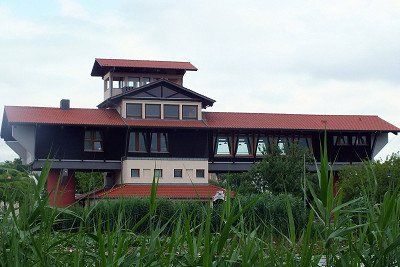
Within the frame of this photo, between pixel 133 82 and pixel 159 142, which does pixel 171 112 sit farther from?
pixel 133 82

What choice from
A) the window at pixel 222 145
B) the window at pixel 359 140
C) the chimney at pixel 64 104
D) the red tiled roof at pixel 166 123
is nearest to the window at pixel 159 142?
the red tiled roof at pixel 166 123

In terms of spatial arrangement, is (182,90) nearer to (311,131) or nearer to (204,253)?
(311,131)

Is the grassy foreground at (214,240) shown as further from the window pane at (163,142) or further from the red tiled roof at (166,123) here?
the window pane at (163,142)

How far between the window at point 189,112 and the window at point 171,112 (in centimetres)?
45

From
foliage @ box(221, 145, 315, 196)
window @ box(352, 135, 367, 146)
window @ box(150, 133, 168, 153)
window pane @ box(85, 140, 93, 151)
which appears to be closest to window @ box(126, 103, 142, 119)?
window @ box(150, 133, 168, 153)

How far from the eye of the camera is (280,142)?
53281mm

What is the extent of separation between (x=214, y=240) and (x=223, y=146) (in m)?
48.5

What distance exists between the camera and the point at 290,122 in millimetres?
53750

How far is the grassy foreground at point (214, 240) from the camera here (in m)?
4.14

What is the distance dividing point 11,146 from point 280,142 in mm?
18146

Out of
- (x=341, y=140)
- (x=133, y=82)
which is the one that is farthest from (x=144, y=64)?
(x=341, y=140)

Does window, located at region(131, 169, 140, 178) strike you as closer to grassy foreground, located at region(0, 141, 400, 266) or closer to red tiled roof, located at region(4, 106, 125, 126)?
red tiled roof, located at region(4, 106, 125, 126)

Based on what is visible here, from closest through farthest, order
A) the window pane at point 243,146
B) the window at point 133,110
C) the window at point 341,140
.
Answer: the window at point 133,110, the window pane at point 243,146, the window at point 341,140

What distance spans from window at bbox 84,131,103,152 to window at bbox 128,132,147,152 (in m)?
1.90
